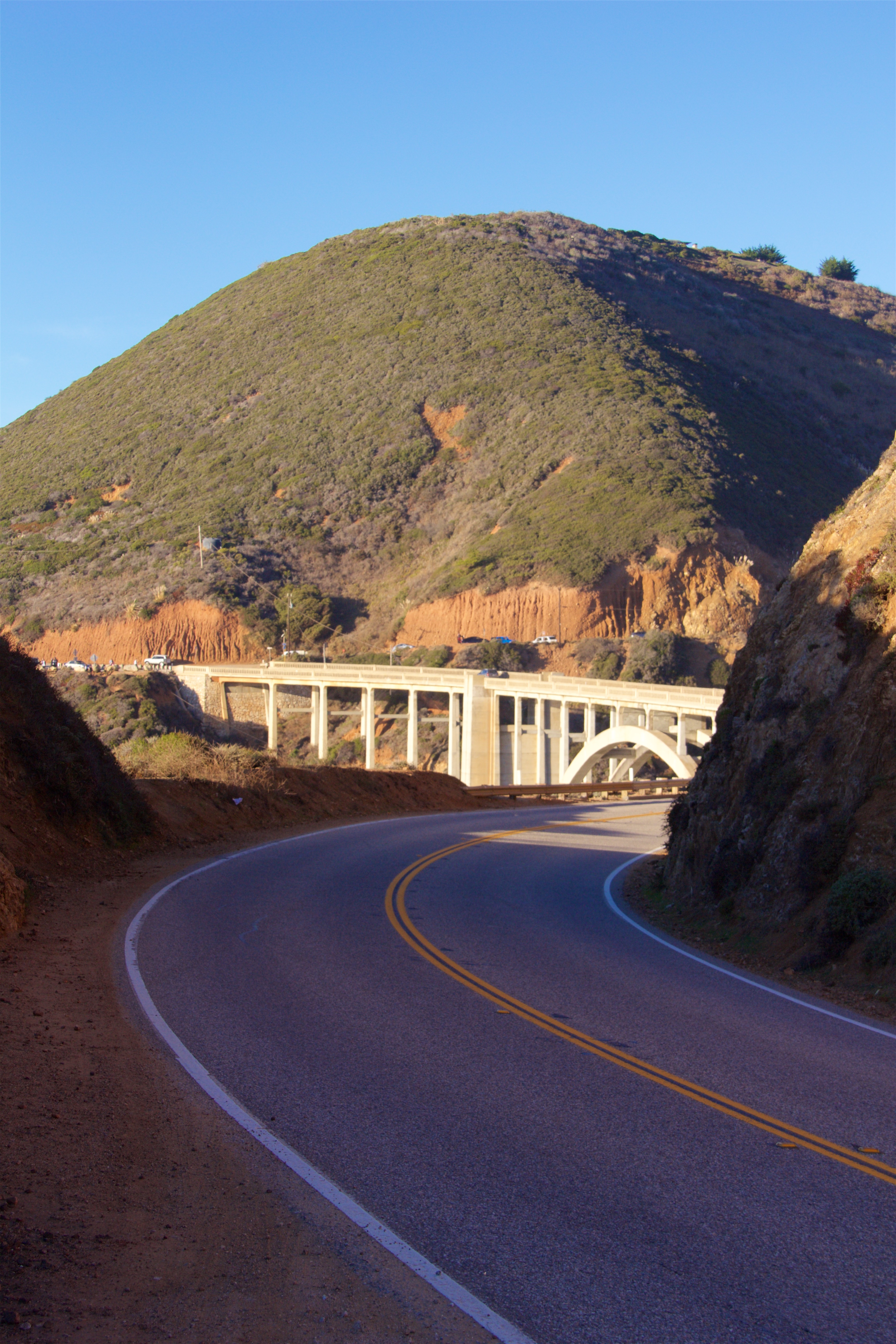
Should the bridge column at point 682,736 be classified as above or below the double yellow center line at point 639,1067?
below

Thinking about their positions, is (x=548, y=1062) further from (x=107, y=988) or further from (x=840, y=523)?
(x=840, y=523)

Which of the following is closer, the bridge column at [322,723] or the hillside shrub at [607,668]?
the bridge column at [322,723]

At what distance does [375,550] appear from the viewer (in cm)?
9531

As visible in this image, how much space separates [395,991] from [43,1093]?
3.61 metres

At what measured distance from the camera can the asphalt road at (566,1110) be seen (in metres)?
4.45

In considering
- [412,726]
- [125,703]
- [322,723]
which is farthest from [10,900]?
[322,723]

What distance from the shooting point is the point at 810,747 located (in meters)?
15.1

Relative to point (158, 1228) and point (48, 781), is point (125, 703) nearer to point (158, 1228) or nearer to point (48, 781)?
point (48, 781)

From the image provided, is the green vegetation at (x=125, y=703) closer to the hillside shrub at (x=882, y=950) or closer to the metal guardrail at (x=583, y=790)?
the metal guardrail at (x=583, y=790)

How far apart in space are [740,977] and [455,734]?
184 feet

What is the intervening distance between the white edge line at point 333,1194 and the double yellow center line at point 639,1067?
263 centimetres

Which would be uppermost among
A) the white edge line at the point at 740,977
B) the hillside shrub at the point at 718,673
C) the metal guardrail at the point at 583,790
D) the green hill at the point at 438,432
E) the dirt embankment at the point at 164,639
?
the green hill at the point at 438,432

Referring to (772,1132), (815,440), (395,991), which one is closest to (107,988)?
(395,991)

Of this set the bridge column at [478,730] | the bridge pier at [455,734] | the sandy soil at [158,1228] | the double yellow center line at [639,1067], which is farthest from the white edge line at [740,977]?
the bridge pier at [455,734]
